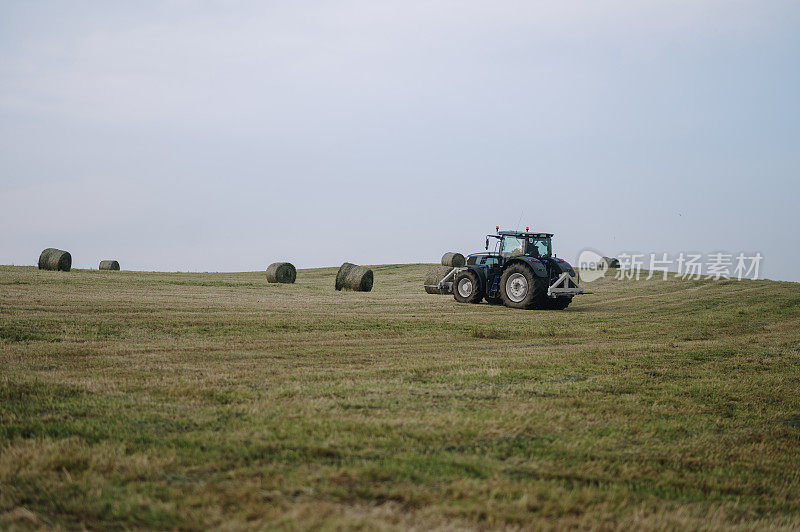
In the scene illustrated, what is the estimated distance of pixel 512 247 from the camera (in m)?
17.9

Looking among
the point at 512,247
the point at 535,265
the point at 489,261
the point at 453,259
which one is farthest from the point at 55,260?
the point at 535,265

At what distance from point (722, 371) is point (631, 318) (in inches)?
276

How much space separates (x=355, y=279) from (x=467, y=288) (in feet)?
19.3

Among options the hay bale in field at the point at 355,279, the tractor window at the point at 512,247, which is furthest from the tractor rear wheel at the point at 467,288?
the hay bale in field at the point at 355,279

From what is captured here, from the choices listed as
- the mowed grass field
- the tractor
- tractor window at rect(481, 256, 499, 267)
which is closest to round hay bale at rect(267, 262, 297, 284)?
the tractor

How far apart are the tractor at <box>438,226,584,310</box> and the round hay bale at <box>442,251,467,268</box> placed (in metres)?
10.7

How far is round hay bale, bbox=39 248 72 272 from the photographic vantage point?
2622cm

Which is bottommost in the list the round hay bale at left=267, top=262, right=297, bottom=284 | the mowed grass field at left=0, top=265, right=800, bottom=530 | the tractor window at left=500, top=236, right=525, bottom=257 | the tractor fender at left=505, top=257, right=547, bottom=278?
the mowed grass field at left=0, top=265, right=800, bottom=530

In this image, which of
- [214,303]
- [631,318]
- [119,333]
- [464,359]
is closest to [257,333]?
[119,333]

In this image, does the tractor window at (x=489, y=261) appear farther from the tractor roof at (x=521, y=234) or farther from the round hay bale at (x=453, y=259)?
the round hay bale at (x=453, y=259)

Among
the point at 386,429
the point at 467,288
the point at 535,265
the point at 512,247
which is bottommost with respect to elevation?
the point at 386,429

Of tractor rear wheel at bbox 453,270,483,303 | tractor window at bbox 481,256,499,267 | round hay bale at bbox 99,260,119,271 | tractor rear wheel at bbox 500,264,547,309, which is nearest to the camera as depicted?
tractor rear wheel at bbox 500,264,547,309

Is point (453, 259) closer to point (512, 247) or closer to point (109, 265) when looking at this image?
point (512, 247)

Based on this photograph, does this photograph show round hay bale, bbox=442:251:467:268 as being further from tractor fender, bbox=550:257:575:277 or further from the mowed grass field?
the mowed grass field
